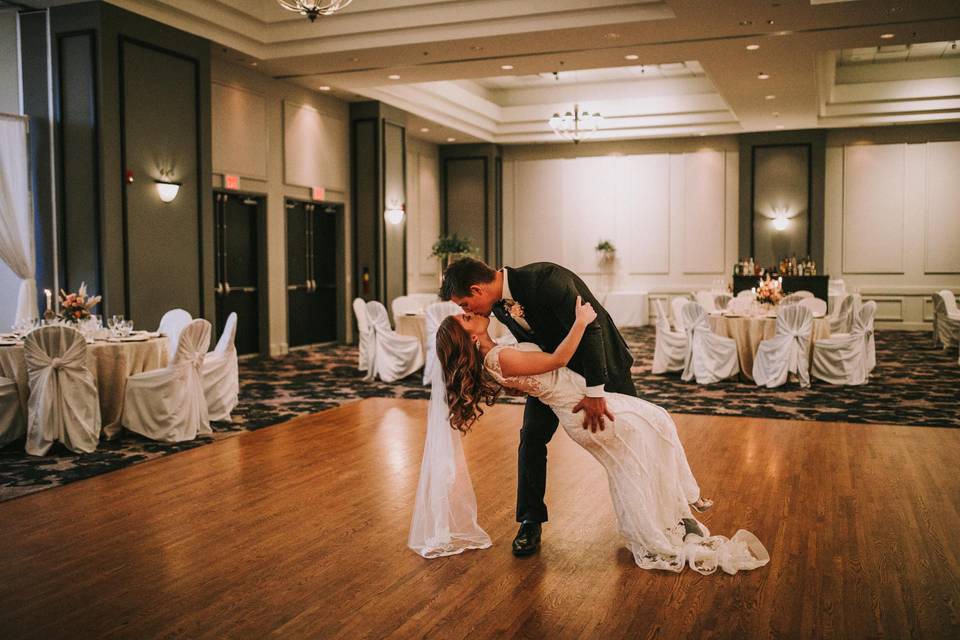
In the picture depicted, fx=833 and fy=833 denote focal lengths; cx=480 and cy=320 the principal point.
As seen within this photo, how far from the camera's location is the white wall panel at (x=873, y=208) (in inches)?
601

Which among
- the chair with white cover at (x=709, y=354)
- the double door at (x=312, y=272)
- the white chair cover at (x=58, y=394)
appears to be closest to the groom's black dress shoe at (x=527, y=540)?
the white chair cover at (x=58, y=394)

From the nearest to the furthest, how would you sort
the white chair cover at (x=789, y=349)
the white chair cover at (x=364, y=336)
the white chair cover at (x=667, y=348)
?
the white chair cover at (x=789, y=349) → the white chair cover at (x=364, y=336) → the white chair cover at (x=667, y=348)

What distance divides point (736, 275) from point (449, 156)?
20.7 feet

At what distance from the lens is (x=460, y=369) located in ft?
11.0

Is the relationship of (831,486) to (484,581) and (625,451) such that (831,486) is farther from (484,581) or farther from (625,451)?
(484,581)

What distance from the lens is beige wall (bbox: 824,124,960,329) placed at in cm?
1503

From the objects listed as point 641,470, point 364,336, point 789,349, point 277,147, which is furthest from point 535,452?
point 277,147

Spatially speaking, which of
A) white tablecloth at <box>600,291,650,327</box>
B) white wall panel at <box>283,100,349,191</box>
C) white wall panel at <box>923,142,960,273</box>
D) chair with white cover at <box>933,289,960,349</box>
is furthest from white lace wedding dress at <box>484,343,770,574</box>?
white wall panel at <box>923,142,960,273</box>

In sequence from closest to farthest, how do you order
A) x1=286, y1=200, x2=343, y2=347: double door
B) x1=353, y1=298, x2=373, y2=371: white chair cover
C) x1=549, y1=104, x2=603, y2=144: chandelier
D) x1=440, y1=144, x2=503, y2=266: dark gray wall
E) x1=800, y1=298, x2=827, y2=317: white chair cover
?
x1=353, y1=298, x2=373, y2=371: white chair cover, x1=800, y1=298, x2=827, y2=317: white chair cover, x1=286, y1=200, x2=343, y2=347: double door, x1=549, y1=104, x2=603, y2=144: chandelier, x1=440, y1=144, x2=503, y2=266: dark gray wall

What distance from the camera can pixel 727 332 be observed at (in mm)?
9430

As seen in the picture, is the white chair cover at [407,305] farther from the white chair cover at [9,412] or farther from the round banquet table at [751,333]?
the white chair cover at [9,412]

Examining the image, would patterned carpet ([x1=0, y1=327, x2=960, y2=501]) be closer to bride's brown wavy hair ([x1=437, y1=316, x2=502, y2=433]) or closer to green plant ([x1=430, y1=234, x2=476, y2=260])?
bride's brown wavy hair ([x1=437, y1=316, x2=502, y2=433])

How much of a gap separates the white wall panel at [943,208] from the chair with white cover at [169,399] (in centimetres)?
1365

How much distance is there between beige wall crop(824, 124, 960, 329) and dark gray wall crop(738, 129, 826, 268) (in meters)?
0.51
